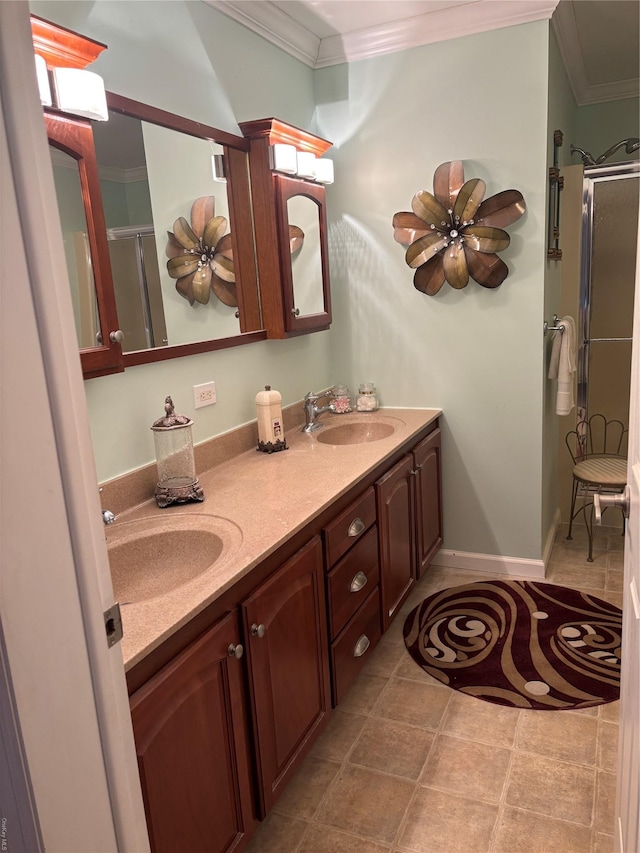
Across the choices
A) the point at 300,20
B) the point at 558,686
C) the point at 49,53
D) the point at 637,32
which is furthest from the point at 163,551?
the point at 637,32

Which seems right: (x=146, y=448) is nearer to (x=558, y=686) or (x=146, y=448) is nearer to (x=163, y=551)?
(x=163, y=551)

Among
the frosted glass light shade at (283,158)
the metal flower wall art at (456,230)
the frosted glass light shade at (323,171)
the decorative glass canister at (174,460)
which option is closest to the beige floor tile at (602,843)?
the decorative glass canister at (174,460)

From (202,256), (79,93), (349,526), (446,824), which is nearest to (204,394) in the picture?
(202,256)

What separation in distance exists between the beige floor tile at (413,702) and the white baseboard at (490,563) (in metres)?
0.96

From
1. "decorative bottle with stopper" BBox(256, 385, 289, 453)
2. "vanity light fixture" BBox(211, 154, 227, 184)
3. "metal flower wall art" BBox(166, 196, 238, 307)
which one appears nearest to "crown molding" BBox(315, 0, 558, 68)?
"vanity light fixture" BBox(211, 154, 227, 184)

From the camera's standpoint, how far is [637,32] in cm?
311

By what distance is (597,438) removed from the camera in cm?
381

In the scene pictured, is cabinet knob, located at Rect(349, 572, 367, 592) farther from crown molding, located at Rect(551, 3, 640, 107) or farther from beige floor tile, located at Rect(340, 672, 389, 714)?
crown molding, located at Rect(551, 3, 640, 107)

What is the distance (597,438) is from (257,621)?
2917mm

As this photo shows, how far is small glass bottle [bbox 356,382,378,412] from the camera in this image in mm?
3137

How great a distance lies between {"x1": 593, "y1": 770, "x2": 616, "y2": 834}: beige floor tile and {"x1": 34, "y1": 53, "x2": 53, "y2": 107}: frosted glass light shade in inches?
89.5

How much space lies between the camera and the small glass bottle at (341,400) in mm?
3094

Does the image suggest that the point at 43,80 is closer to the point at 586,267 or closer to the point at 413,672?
the point at 413,672

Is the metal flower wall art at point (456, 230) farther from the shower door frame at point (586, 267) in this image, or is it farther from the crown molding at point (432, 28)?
the shower door frame at point (586, 267)
